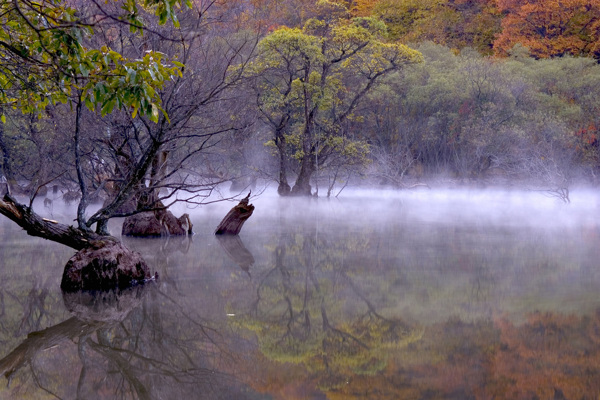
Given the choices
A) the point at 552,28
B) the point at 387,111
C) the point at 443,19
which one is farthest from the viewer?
the point at 443,19

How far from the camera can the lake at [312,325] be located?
4.88 meters

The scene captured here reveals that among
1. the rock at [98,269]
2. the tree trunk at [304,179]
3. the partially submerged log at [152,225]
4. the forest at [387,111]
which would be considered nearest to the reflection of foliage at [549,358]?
the rock at [98,269]

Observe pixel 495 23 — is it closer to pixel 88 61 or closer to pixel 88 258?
pixel 88 258

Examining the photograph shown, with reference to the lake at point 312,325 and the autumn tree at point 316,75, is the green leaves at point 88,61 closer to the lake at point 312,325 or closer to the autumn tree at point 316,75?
the lake at point 312,325

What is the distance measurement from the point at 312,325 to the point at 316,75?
23368mm

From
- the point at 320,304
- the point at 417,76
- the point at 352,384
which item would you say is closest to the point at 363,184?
the point at 417,76

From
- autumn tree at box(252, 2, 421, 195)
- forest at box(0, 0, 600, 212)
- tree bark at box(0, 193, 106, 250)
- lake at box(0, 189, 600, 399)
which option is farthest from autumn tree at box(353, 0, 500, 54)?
tree bark at box(0, 193, 106, 250)

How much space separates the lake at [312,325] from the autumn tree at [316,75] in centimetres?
1582

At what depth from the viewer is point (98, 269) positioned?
7910 millimetres

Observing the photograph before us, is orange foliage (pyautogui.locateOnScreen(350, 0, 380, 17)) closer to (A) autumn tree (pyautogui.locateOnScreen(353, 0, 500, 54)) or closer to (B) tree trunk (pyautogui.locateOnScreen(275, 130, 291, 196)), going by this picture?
(A) autumn tree (pyautogui.locateOnScreen(353, 0, 500, 54))

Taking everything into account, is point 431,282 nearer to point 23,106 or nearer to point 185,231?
point 23,106

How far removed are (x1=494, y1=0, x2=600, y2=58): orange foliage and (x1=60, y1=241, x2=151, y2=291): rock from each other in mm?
36193

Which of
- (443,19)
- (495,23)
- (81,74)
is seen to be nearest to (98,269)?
(81,74)

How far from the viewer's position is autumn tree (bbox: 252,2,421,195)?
26.5m
